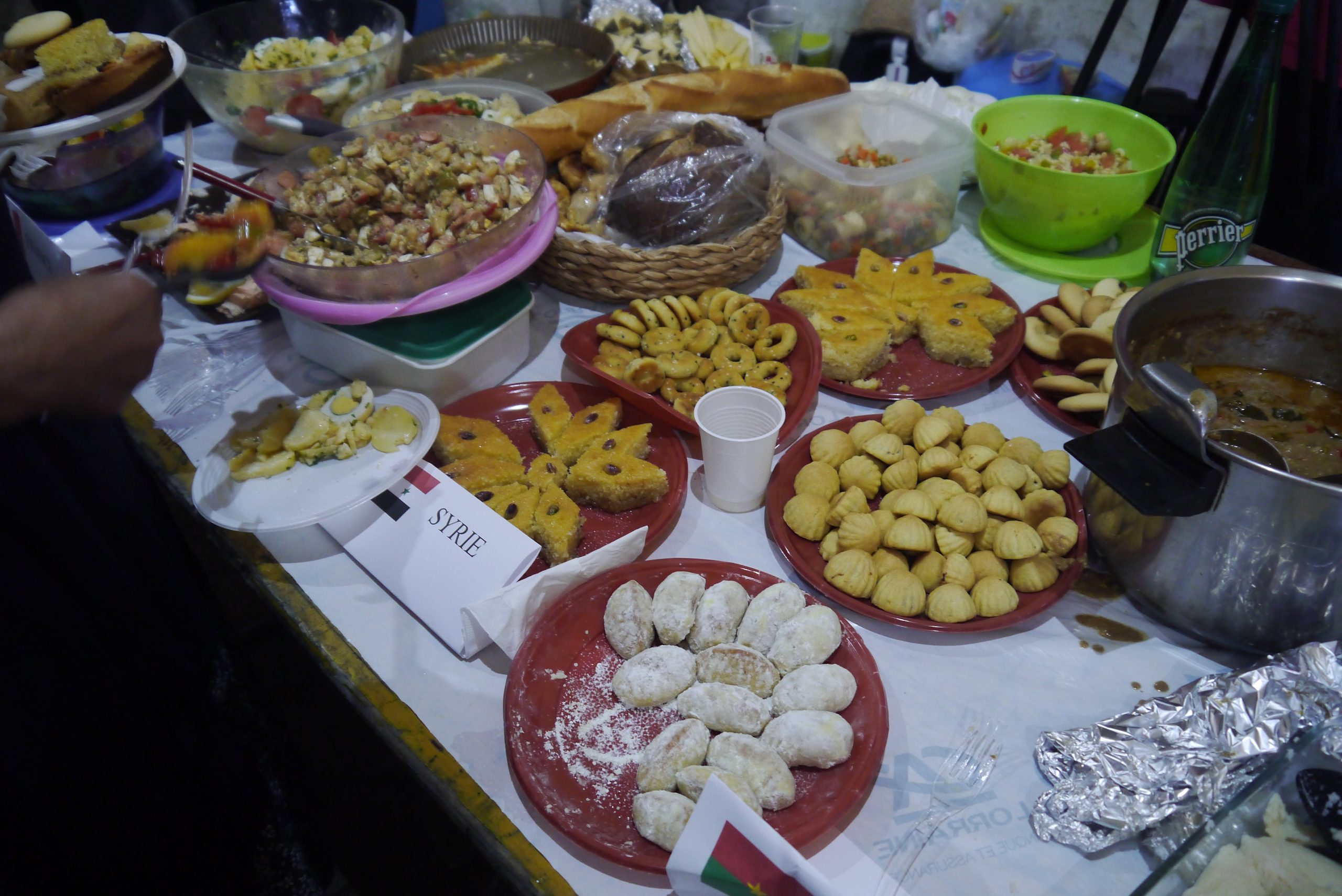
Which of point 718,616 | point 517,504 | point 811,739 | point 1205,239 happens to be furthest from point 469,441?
point 1205,239

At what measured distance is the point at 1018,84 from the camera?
8.71 feet

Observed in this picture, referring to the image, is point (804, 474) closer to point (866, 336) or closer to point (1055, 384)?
point (866, 336)

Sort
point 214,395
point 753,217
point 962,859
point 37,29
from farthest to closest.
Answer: point 753,217, point 214,395, point 37,29, point 962,859

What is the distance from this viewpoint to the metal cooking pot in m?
1.04

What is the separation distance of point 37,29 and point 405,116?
0.73 meters

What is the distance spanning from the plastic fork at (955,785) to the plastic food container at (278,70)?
92.4 inches

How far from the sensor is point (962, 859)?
1.04 metres

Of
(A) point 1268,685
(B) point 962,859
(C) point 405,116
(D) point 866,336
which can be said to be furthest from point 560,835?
(C) point 405,116

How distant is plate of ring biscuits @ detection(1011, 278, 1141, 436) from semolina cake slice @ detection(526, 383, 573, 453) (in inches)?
38.1

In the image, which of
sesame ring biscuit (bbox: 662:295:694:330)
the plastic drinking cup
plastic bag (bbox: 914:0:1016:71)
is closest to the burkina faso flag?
sesame ring biscuit (bbox: 662:295:694:330)

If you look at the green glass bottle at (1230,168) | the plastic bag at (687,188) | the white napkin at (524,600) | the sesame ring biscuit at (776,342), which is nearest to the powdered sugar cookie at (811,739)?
the white napkin at (524,600)

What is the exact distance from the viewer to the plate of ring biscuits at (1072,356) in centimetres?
163

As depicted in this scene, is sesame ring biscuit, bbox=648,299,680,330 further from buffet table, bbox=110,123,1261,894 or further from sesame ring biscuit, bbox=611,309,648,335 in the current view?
buffet table, bbox=110,123,1261,894

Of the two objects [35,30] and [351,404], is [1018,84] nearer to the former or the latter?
[351,404]
